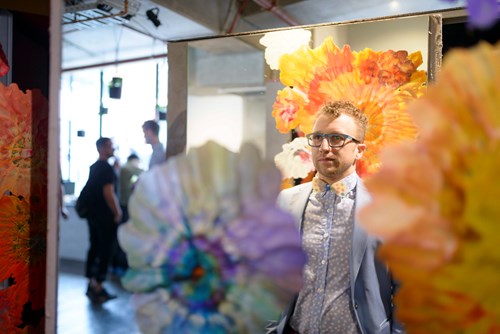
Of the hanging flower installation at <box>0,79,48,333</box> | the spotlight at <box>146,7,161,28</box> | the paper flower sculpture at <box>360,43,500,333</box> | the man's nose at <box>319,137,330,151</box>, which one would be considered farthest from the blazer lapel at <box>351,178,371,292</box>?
the hanging flower installation at <box>0,79,48,333</box>

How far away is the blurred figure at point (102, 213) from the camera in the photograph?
4.68 feet

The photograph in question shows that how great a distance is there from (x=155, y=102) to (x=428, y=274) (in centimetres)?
101

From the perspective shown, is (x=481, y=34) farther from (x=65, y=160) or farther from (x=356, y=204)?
(x=65, y=160)

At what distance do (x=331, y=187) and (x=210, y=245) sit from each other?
0.41 metres

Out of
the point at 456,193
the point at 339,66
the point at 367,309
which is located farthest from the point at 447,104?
the point at 339,66

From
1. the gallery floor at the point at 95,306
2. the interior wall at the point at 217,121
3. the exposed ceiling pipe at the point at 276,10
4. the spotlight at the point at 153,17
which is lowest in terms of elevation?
the gallery floor at the point at 95,306

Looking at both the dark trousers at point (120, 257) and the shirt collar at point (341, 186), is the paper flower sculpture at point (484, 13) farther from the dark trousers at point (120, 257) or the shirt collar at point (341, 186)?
the dark trousers at point (120, 257)

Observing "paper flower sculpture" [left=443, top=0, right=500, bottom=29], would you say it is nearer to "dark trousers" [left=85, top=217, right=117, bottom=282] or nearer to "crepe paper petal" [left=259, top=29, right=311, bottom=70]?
"crepe paper petal" [left=259, top=29, right=311, bottom=70]

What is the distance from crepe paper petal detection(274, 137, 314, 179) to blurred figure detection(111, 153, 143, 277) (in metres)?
0.51

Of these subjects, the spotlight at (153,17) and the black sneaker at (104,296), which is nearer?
the black sneaker at (104,296)

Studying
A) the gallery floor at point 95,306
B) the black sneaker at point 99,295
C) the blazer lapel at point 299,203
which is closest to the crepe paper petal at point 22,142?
the gallery floor at point 95,306

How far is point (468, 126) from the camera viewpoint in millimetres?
964

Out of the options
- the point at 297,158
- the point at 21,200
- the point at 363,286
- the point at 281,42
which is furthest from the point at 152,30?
the point at 363,286

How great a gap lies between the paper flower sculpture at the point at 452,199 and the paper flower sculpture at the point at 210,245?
0.35 metres
